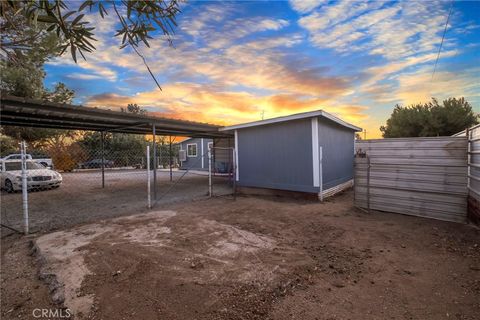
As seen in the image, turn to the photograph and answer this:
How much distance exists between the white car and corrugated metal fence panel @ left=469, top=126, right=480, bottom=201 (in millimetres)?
14980

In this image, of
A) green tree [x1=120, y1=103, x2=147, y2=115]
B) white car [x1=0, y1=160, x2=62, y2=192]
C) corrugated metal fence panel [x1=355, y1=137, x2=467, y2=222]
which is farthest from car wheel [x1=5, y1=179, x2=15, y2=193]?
green tree [x1=120, y1=103, x2=147, y2=115]

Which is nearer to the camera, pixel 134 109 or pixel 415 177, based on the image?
pixel 415 177

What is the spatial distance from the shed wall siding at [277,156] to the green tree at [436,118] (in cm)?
1704

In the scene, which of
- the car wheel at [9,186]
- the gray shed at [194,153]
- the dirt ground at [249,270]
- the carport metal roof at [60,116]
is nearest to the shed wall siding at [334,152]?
the dirt ground at [249,270]

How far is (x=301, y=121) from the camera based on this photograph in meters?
8.14

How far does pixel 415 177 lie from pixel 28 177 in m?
14.6

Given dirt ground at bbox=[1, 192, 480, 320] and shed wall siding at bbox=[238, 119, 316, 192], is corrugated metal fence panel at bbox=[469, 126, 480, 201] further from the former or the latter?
shed wall siding at bbox=[238, 119, 316, 192]

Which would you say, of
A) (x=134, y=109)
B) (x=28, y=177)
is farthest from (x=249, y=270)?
(x=134, y=109)

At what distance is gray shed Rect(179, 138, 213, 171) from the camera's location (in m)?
19.3

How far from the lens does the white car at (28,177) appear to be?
1007 centimetres

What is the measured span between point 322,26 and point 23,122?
35.8 feet

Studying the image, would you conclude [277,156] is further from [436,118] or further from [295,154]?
[436,118]

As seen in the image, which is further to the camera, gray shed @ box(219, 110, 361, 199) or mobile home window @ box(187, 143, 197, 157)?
mobile home window @ box(187, 143, 197, 157)

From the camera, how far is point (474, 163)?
472 cm
